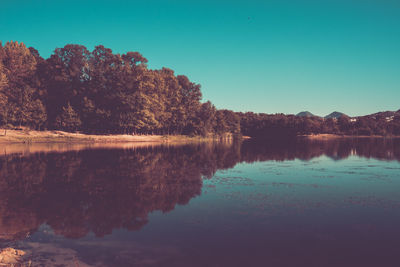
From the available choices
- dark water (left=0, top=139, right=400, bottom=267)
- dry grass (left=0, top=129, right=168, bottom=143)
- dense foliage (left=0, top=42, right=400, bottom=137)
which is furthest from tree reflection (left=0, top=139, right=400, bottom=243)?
dense foliage (left=0, top=42, right=400, bottom=137)

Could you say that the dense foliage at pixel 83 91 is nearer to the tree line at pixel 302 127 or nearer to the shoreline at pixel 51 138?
the shoreline at pixel 51 138

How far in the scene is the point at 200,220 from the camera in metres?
11.6

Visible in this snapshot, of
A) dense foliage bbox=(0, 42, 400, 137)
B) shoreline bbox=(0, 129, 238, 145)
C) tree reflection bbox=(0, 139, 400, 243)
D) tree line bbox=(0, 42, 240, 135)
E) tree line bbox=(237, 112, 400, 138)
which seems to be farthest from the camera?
tree line bbox=(237, 112, 400, 138)

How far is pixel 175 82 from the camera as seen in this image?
9944 centimetres

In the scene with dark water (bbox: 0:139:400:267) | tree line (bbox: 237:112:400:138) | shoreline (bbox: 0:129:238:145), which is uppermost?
tree line (bbox: 237:112:400:138)

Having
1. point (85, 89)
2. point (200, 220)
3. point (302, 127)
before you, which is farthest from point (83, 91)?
point (302, 127)

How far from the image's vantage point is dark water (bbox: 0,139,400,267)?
27.3ft

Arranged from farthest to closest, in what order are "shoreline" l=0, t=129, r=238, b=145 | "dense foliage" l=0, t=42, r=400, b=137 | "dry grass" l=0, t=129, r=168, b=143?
1. "dense foliage" l=0, t=42, r=400, b=137
2. "dry grass" l=0, t=129, r=168, b=143
3. "shoreline" l=0, t=129, r=238, b=145

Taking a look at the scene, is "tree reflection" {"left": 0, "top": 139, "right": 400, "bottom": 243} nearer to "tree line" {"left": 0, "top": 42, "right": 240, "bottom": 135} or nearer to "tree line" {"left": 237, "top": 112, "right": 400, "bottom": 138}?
"tree line" {"left": 0, "top": 42, "right": 240, "bottom": 135}

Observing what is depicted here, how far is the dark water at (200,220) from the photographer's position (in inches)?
327

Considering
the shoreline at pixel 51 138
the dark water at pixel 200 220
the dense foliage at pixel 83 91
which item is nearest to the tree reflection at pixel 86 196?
the dark water at pixel 200 220

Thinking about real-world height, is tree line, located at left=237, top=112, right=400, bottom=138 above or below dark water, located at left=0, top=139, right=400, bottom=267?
above

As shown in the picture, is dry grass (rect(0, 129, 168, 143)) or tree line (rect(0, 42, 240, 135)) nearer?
dry grass (rect(0, 129, 168, 143))

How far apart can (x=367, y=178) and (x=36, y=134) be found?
71.0m
